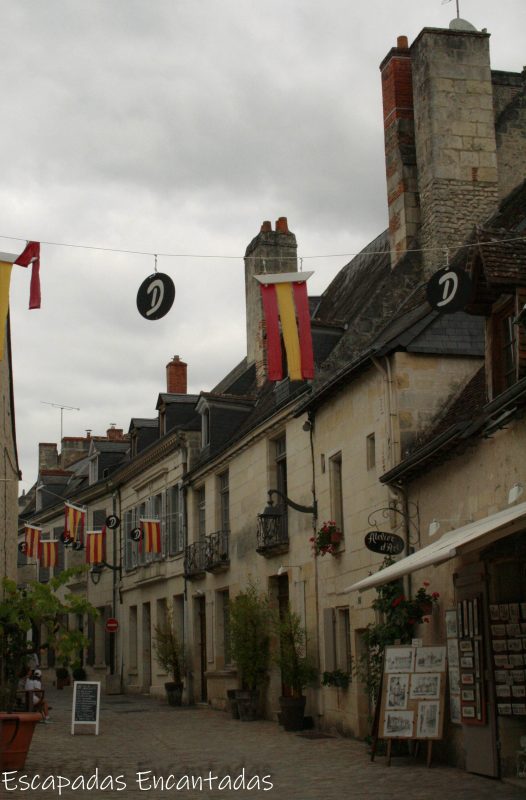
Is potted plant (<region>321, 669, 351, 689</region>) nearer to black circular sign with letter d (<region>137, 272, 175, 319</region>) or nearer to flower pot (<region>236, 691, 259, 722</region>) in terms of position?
flower pot (<region>236, 691, 259, 722</region>)

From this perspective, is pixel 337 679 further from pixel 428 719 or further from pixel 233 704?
pixel 233 704

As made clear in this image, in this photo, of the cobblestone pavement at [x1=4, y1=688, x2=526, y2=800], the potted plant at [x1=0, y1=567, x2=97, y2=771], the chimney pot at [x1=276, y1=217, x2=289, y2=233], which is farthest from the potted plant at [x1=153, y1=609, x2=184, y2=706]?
the potted plant at [x1=0, y1=567, x2=97, y2=771]

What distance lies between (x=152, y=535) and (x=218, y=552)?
3.69m

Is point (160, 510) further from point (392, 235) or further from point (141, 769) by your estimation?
point (141, 769)

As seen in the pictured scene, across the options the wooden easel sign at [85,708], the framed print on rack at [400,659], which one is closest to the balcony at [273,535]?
the wooden easel sign at [85,708]

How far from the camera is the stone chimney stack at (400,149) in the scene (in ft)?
64.3

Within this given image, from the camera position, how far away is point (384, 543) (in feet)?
43.5

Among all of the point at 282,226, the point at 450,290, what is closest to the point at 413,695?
the point at 450,290

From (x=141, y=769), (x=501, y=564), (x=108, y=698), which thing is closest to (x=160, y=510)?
(x=108, y=698)

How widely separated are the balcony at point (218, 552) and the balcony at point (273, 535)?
3030mm

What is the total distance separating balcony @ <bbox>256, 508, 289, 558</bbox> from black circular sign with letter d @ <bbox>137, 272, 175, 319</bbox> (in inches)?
306

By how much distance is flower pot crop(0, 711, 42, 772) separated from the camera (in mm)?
11789

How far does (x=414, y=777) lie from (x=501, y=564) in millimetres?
2353

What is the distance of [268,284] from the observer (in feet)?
41.7
